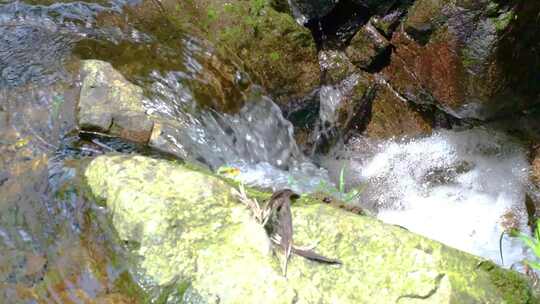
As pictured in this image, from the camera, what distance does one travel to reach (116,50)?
4316 mm

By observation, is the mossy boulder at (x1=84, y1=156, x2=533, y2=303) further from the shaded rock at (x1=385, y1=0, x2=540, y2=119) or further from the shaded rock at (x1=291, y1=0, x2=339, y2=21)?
the shaded rock at (x1=291, y1=0, x2=339, y2=21)

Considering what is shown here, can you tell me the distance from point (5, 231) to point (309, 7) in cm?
357

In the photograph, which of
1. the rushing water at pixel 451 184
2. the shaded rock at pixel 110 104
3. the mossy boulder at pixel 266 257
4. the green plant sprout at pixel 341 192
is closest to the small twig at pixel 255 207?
the mossy boulder at pixel 266 257

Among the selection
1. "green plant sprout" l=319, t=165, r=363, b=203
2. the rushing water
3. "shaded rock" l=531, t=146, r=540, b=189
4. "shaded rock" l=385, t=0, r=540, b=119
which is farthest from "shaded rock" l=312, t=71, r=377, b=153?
"shaded rock" l=531, t=146, r=540, b=189

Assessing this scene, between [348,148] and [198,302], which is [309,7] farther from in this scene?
[198,302]

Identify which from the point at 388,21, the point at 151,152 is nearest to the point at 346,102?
the point at 388,21

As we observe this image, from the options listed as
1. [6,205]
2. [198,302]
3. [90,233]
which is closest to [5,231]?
[6,205]

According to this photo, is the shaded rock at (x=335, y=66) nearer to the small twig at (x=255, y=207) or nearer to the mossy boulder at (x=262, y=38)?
the mossy boulder at (x=262, y=38)

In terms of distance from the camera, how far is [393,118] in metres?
5.37

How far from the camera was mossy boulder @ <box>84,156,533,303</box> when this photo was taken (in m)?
2.21

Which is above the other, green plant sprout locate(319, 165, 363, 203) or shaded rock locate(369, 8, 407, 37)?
shaded rock locate(369, 8, 407, 37)

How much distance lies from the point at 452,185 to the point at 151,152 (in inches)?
114

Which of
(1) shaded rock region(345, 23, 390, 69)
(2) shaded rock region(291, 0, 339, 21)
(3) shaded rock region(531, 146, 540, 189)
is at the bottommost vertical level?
(3) shaded rock region(531, 146, 540, 189)

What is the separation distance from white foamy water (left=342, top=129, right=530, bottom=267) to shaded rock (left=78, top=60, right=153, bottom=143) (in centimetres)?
219
